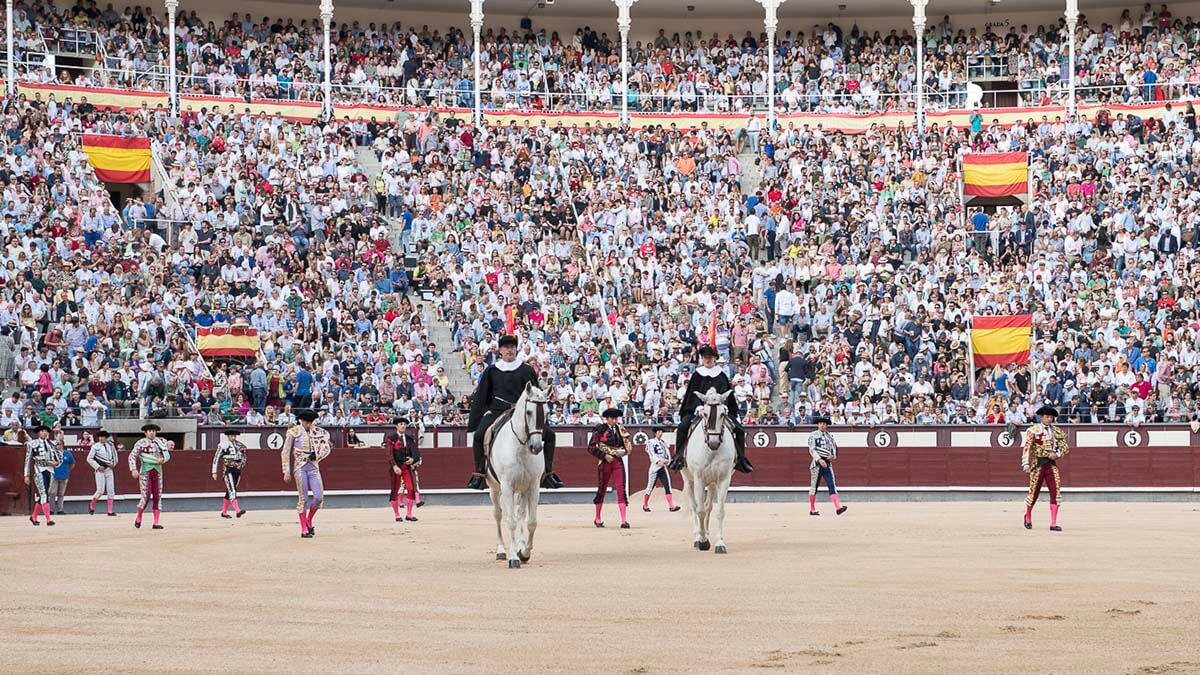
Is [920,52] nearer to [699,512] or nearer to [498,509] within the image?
[699,512]

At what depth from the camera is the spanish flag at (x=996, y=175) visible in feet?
119

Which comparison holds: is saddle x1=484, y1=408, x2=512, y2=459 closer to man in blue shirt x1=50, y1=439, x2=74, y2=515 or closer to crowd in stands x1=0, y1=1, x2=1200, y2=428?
man in blue shirt x1=50, y1=439, x2=74, y2=515

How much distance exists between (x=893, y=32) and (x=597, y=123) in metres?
9.16

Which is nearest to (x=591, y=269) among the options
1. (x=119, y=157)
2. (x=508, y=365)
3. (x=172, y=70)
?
(x=119, y=157)

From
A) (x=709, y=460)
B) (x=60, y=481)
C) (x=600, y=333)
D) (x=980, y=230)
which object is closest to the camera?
(x=709, y=460)

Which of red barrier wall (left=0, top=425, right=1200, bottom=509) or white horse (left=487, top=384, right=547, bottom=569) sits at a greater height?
white horse (left=487, top=384, right=547, bottom=569)

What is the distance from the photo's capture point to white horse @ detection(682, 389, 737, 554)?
16.0 metres

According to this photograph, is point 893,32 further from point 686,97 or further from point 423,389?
→ point 423,389

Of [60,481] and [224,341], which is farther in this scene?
[224,341]

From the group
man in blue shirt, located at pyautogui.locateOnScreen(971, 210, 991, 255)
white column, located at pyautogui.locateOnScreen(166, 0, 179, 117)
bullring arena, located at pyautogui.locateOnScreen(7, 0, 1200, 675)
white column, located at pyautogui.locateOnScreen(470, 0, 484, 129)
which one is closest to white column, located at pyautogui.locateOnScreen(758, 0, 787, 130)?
bullring arena, located at pyautogui.locateOnScreen(7, 0, 1200, 675)

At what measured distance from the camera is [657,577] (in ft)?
45.4

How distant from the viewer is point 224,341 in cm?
2850

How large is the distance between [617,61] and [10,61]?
1440 cm

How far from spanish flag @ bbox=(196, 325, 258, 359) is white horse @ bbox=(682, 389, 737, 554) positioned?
44.7 feet
